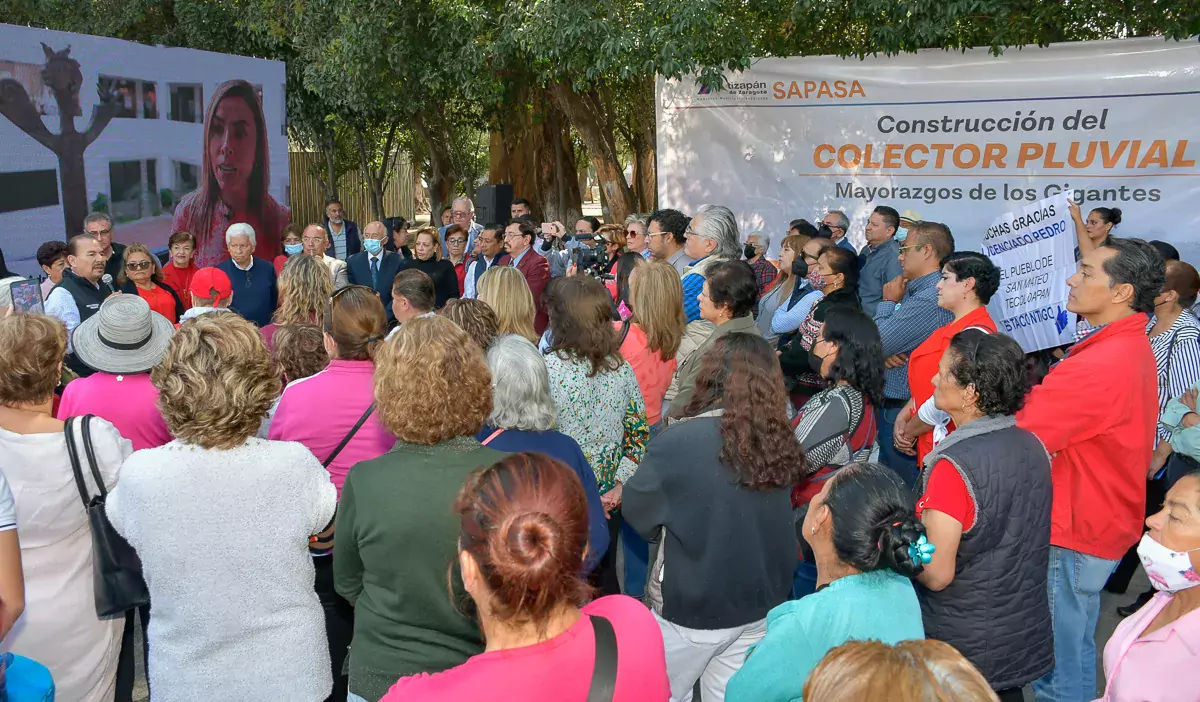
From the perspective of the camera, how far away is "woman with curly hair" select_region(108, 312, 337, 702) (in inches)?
100

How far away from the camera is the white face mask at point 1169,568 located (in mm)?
2375

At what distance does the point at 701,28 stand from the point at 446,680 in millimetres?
8112

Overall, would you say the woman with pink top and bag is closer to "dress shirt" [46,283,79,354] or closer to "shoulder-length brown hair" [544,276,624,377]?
"shoulder-length brown hair" [544,276,624,377]

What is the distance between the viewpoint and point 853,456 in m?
4.08

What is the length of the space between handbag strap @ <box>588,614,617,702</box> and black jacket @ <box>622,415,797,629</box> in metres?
1.20

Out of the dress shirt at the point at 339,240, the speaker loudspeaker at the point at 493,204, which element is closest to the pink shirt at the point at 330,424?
the dress shirt at the point at 339,240

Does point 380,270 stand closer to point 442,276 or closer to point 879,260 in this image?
point 442,276

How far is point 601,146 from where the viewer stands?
1329cm

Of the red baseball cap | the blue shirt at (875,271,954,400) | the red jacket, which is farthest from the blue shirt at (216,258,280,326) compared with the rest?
the red jacket

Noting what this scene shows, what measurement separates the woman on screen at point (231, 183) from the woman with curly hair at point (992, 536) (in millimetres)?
8848

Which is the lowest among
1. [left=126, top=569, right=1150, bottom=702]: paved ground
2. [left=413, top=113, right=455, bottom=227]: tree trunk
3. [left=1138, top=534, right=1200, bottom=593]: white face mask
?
[left=126, top=569, right=1150, bottom=702]: paved ground

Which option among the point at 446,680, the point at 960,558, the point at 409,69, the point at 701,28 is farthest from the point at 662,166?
the point at 446,680

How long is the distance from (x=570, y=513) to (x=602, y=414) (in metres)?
2.18

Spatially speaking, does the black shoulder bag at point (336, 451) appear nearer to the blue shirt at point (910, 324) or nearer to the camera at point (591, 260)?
the blue shirt at point (910, 324)
